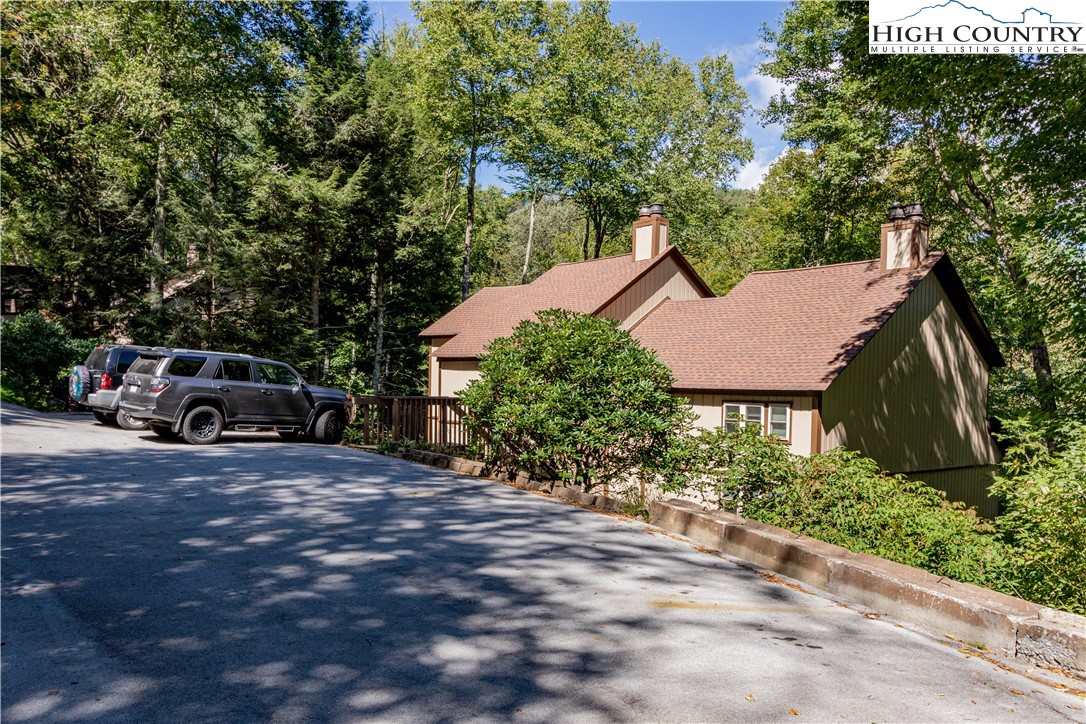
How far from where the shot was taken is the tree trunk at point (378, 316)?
30359 mm

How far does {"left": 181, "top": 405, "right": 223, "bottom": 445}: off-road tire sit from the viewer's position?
46.2ft

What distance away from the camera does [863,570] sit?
5.41 meters

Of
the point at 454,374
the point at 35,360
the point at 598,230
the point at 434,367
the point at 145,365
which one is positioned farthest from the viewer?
the point at 598,230

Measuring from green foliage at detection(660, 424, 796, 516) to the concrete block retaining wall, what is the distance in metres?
0.90

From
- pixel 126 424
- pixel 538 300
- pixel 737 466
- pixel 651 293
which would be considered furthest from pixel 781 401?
pixel 126 424

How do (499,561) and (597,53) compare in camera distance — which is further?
(597,53)

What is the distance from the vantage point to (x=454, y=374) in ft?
80.4


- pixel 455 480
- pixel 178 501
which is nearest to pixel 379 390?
pixel 455 480

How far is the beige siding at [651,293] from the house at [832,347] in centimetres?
5

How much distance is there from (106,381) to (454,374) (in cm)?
1118

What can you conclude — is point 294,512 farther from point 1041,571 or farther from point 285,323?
point 285,323

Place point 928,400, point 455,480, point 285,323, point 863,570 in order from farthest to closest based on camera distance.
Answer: point 285,323
point 928,400
point 455,480
point 863,570

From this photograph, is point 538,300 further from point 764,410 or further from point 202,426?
point 202,426

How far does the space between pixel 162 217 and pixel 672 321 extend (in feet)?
62.4
